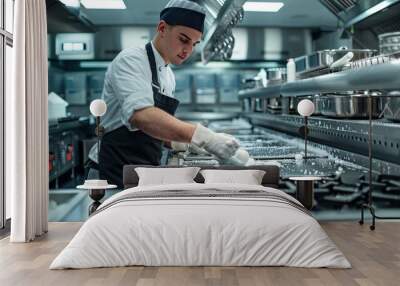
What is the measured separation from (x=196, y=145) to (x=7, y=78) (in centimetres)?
182

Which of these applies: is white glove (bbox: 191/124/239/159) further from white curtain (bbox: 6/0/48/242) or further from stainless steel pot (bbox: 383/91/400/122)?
stainless steel pot (bbox: 383/91/400/122)

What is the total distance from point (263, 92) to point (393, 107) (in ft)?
4.79

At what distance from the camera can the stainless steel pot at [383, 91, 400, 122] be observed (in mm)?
3660

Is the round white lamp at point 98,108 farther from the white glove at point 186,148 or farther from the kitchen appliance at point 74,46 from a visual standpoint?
the white glove at point 186,148

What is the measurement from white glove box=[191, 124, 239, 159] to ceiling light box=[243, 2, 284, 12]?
1144mm

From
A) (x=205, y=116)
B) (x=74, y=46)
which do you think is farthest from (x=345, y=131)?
(x=74, y=46)

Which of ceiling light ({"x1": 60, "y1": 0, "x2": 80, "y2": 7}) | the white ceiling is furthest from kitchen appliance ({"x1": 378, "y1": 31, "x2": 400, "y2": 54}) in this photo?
ceiling light ({"x1": 60, "y1": 0, "x2": 80, "y2": 7})

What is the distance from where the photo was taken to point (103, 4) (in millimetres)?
5020

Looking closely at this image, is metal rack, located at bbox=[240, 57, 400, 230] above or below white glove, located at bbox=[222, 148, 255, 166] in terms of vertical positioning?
above

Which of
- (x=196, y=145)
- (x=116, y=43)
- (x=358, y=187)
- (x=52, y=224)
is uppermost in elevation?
(x=116, y=43)

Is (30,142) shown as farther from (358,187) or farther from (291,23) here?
(358,187)

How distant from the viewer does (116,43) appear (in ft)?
16.4

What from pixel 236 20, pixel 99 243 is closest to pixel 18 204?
pixel 99 243

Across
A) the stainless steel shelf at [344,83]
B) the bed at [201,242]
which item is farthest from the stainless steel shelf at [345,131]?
the bed at [201,242]
